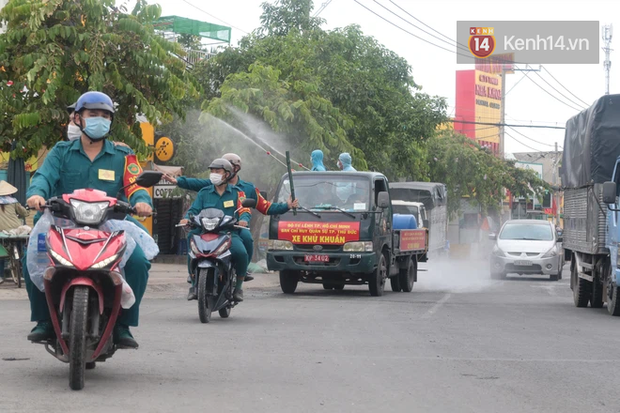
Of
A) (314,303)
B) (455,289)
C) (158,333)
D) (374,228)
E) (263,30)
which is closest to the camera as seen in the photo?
(158,333)

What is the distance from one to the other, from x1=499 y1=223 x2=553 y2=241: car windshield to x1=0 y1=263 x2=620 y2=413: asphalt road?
16.2m

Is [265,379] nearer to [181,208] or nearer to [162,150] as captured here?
[162,150]

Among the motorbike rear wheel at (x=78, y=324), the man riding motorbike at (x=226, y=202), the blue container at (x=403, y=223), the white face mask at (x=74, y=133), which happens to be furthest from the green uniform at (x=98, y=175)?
the blue container at (x=403, y=223)

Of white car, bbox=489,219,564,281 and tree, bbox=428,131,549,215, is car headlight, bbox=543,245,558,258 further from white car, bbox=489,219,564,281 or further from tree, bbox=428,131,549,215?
tree, bbox=428,131,549,215

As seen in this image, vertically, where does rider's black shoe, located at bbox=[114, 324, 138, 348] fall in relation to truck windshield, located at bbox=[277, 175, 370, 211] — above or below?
below

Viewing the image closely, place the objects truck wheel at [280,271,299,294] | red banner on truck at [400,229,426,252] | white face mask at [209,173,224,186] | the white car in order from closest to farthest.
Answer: white face mask at [209,173,224,186], truck wheel at [280,271,299,294], red banner on truck at [400,229,426,252], the white car

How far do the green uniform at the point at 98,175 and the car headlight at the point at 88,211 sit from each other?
49 cm

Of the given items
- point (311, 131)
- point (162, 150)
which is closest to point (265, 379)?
point (311, 131)

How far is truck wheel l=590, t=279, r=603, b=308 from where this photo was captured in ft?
53.5

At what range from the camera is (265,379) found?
283 inches

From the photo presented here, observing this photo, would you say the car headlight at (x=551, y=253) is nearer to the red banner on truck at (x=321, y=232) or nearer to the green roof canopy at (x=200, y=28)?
the red banner on truck at (x=321, y=232)

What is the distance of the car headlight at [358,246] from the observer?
663 inches

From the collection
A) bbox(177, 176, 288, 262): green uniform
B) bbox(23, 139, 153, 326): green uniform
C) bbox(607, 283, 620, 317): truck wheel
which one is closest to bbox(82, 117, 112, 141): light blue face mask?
bbox(23, 139, 153, 326): green uniform

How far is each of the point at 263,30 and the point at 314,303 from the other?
25.4 m
